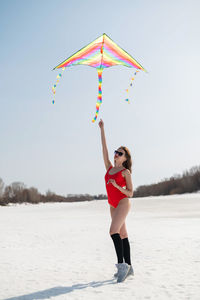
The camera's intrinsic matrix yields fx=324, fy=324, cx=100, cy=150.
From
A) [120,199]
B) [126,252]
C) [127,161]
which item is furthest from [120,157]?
[126,252]

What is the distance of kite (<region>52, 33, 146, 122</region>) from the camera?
6.02 meters

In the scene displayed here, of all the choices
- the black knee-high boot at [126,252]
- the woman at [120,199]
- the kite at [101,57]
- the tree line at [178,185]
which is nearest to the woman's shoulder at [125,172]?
the woman at [120,199]

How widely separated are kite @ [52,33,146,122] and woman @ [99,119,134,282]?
1.75 m

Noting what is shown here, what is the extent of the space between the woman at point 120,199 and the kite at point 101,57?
1748mm

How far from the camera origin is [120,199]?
15.8 ft

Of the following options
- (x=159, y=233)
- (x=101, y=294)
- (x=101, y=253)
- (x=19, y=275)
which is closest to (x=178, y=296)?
(x=101, y=294)

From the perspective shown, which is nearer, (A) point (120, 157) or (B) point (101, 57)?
(A) point (120, 157)

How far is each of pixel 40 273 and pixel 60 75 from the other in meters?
3.47

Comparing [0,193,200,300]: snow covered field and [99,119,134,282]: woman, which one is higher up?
[99,119,134,282]: woman

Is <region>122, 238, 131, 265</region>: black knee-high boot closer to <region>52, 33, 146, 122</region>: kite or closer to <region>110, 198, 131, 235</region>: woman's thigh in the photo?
<region>110, 198, 131, 235</region>: woman's thigh

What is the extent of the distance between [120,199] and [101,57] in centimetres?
285

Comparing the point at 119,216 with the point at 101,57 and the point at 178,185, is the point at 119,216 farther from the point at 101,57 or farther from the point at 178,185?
the point at 178,185

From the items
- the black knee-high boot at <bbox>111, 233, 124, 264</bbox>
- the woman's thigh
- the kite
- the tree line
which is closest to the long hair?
the woman's thigh

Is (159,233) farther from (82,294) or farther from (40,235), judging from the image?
(82,294)
